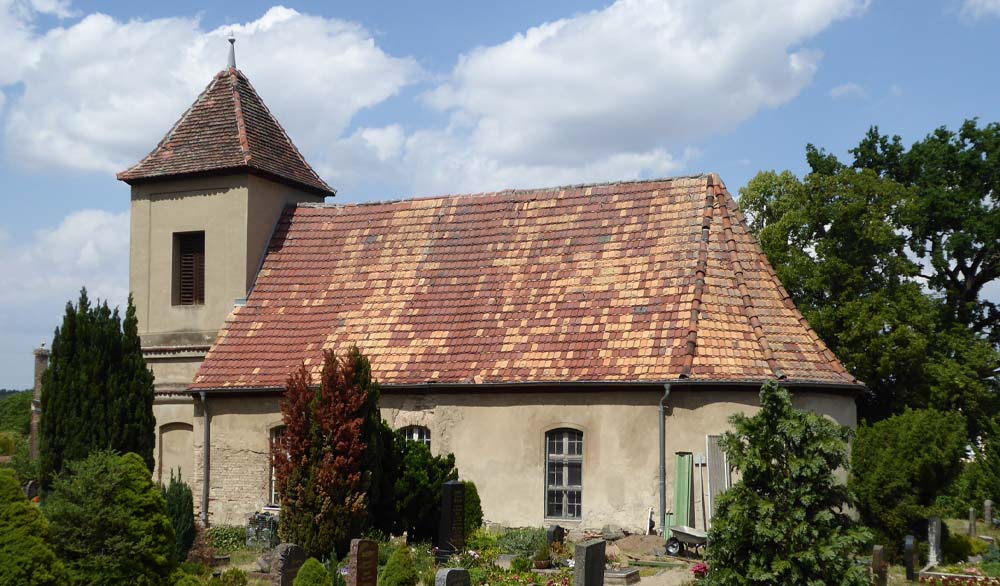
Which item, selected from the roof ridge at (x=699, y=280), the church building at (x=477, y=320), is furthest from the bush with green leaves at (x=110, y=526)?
the roof ridge at (x=699, y=280)

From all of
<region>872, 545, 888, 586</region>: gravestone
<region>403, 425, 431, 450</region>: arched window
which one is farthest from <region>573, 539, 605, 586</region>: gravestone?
<region>403, 425, 431, 450</region>: arched window

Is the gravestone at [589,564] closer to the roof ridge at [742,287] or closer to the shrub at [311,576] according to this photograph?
the shrub at [311,576]

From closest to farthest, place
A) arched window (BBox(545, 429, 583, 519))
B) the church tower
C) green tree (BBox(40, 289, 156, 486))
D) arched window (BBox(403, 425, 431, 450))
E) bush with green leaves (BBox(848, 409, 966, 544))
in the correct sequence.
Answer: bush with green leaves (BBox(848, 409, 966, 544)) → arched window (BBox(545, 429, 583, 519)) → green tree (BBox(40, 289, 156, 486)) → arched window (BBox(403, 425, 431, 450)) → the church tower

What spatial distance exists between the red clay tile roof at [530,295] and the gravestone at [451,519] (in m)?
2.92

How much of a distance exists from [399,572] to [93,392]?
8.70m

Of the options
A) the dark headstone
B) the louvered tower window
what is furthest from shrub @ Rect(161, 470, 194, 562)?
the louvered tower window

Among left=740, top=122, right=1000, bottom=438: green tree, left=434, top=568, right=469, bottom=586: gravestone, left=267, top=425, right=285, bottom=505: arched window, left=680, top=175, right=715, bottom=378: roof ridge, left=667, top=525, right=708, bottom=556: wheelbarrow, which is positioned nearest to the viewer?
left=434, top=568, right=469, bottom=586: gravestone

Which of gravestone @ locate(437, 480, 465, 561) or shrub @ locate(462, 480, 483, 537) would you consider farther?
shrub @ locate(462, 480, 483, 537)

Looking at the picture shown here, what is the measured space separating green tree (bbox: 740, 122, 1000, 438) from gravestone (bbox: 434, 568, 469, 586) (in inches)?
770

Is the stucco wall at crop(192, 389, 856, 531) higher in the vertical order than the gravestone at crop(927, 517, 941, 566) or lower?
higher

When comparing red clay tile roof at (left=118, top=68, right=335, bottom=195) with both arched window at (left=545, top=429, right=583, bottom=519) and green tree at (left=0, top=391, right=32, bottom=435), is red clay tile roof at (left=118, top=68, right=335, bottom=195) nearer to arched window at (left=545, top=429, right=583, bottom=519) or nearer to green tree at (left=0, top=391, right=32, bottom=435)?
Answer: arched window at (left=545, top=429, right=583, bottom=519)

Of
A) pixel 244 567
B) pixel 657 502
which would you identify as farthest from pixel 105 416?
pixel 657 502

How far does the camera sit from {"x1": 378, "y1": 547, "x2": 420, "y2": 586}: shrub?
15.3 m

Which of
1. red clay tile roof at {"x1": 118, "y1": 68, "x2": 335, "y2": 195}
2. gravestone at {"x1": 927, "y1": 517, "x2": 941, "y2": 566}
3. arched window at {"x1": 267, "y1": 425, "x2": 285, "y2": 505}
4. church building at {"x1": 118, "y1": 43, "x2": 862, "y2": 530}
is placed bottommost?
gravestone at {"x1": 927, "y1": 517, "x2": 941, "y2": 566}
